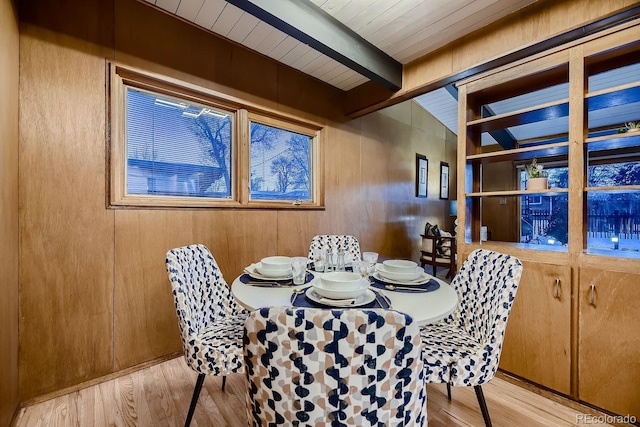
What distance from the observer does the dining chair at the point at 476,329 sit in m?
1.23

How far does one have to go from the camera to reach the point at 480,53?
2.11 m

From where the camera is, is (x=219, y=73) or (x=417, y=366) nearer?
(x=417, y=366)

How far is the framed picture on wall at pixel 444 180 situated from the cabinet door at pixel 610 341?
3806 mm

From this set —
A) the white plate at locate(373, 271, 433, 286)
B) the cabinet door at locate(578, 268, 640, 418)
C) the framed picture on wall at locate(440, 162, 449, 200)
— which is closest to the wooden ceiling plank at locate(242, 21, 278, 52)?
the white plate at locate(373, 271, 433, 286)

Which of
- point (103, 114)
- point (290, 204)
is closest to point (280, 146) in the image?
point (290, 204)

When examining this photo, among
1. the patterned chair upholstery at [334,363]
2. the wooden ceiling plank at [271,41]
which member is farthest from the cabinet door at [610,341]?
the wooden ceiling plank at [271,41]

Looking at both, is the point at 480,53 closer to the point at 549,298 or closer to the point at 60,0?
the point at 549,298

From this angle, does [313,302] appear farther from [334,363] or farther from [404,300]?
[334,363]

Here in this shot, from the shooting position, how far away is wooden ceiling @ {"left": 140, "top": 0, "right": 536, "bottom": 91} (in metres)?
1.91

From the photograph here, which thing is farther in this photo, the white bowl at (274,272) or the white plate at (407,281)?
the white bowl at (274,272)

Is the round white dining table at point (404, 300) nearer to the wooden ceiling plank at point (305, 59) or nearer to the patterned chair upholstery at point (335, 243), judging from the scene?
the patterned chair upholstery at point (335, 243)

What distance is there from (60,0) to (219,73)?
39.6 inches

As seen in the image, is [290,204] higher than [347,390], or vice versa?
[290,204]

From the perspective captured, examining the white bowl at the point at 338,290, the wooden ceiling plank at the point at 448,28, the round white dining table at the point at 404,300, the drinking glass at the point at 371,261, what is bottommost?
the round white dining table at the point at 404,300
